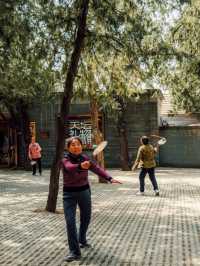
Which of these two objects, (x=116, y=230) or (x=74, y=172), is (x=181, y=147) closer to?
(x=116, y=230)

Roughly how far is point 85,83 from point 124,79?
→ 1054 mm

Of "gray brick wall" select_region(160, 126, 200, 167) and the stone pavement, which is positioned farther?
"gray brick wall" select_region(160, 126, 200, 167)

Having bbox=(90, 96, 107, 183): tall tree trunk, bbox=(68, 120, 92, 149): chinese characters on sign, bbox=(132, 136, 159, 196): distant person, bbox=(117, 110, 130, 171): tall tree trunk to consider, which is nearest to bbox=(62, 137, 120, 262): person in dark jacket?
bbox=(132, 136, 159, 196): distant person

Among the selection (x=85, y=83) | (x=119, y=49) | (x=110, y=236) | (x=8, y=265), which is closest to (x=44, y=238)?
(x=110, y=236)

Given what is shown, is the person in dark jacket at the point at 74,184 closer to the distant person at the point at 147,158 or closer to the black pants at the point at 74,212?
the black pants at the point at 74,212

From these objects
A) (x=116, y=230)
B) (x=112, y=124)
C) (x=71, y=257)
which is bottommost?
(x=116, y=230)

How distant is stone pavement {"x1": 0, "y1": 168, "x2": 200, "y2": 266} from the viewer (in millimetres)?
7565

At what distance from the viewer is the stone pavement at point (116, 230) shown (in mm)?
7565

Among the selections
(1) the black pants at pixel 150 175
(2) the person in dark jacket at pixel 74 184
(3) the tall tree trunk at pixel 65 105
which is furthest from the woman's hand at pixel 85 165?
(1) the black pants at pixel 150 175

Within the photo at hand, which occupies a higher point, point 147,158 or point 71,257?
point 147,158

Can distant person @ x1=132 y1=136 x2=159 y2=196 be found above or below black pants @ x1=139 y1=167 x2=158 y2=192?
above

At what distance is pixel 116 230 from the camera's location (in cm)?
979

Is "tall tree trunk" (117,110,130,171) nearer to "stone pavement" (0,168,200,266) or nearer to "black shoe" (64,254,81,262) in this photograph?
"stone pavement" (0,168,200,266)

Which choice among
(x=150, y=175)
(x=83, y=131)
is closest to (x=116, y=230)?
(x=150, y=175)
